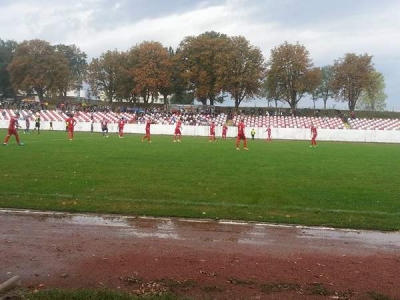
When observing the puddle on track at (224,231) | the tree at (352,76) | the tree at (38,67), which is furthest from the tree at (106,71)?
the puddle on track at (224,231)

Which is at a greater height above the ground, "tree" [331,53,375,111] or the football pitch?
"tree" [331,53,375,111]

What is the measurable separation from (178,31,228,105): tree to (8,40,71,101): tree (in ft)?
66.0

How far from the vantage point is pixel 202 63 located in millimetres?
74250

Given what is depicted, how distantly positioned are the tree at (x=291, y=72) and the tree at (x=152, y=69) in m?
16.4

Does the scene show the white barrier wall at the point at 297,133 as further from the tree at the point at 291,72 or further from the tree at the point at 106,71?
the tree at the point at 106,71

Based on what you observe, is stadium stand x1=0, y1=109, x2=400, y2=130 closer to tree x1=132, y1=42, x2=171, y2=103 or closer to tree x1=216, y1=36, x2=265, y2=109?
tree x1=216, y1=36, x2=265, y2=109

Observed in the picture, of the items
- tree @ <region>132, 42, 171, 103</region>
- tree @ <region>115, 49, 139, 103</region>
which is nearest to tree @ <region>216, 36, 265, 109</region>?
tree @ <region>132, 42, 171, 103</region>

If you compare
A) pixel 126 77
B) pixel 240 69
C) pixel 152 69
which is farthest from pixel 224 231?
pixel 126 77

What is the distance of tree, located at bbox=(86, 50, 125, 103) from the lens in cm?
8044

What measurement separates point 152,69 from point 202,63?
26.0 ft

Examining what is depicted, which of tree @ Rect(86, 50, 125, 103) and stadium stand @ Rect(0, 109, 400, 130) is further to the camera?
tree @ Rect(86, 50, 125, 103)

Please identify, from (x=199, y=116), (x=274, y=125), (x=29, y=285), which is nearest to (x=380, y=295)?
(x=29, y=285)

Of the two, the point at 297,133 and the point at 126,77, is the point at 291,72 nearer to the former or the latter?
the point at 297,133

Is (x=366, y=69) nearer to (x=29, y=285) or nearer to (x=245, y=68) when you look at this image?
(x=245, y=68)
